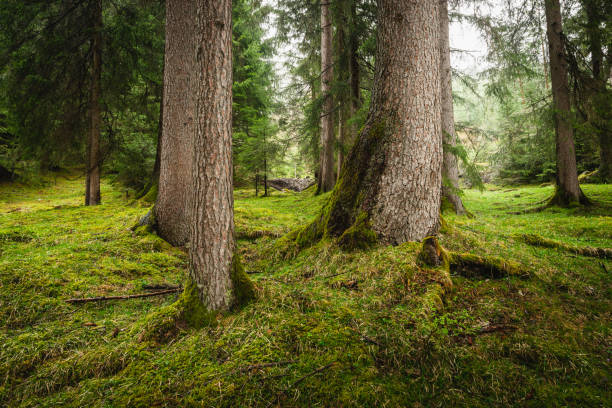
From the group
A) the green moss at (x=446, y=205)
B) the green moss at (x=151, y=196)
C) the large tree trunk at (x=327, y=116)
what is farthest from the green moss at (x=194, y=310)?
the large tree trunk at (x=327, y=116)

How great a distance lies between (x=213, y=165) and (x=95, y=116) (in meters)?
10.0

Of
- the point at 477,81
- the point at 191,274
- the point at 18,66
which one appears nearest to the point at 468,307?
the point at 191,274

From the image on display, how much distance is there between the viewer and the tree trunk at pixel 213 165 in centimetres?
252

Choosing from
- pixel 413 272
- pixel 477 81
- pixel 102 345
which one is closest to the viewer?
pixel 102 345

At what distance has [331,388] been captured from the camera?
1838mm

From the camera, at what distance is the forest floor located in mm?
1810

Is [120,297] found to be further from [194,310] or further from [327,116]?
A: [327,116]

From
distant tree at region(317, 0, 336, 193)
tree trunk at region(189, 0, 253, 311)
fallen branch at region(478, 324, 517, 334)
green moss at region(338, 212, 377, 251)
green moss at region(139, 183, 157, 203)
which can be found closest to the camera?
fallen branch at region(478, 324, 517, 334)

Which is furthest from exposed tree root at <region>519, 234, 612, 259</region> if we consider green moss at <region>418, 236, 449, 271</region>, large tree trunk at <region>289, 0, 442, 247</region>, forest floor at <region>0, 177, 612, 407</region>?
green moss at <region>418, 236, 449, 271</region>

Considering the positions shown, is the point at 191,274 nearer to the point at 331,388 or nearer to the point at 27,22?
the point at 331,388

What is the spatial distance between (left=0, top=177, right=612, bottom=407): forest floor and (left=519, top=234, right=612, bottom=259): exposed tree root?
261 mm

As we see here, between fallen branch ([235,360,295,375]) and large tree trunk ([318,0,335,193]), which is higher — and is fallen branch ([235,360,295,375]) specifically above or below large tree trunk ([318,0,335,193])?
below

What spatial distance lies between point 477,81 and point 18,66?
1520cm

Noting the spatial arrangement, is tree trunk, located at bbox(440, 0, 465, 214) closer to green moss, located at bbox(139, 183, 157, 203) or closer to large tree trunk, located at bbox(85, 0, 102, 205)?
green moss, located at bbox(139, 183, 157, 203)
